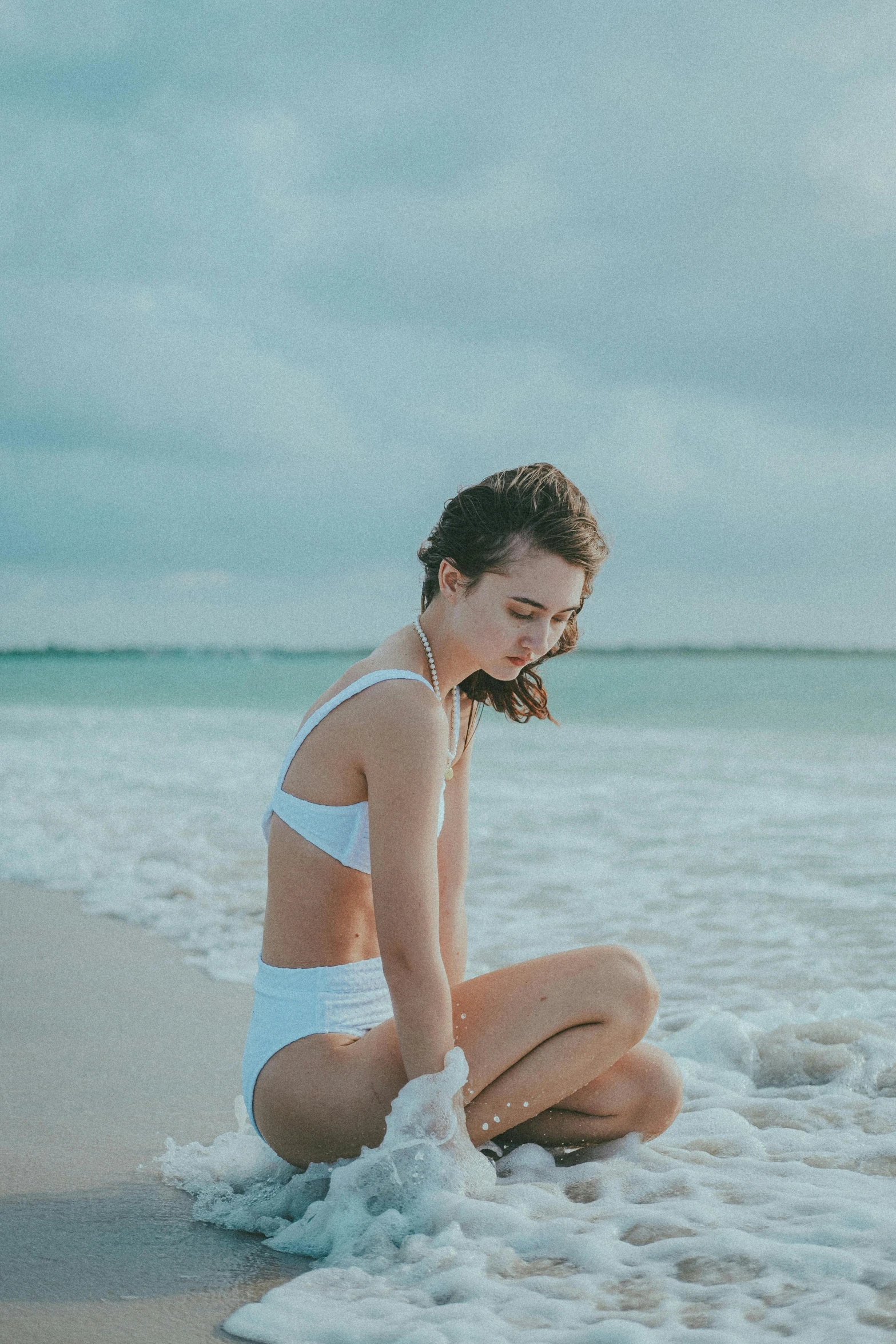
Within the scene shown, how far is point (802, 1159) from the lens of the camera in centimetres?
342

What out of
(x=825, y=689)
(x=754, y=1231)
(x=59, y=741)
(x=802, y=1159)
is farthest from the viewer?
(x=825, y=689)

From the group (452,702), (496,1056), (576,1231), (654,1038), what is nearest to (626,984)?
(496,1056)

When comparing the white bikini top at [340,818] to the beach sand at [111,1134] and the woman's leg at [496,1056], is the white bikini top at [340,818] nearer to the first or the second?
the woman's leg at [496,1056]

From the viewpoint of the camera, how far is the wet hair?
2988 mm

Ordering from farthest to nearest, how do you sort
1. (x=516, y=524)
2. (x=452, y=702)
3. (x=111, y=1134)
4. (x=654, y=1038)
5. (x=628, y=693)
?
(x=628, y=693) → (x=654, y=1038) → (x=111, y=1134) → (x=452, y=702) → (x=516, y=524)

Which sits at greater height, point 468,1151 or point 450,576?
point 450,576

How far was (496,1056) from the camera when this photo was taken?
2.97 meters

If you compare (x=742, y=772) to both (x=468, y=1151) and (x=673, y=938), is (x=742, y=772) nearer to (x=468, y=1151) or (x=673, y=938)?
(x=673, y=938)

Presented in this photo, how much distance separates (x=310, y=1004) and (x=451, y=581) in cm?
115

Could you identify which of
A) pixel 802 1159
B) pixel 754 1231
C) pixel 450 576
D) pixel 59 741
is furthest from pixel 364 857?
pixel 59 741

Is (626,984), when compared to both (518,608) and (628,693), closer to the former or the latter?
(518,608)

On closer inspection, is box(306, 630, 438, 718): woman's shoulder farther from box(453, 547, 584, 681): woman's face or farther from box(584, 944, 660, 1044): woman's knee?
box(584, 944, 660, 1044): woman's knee

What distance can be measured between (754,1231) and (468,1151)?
72 centimetres

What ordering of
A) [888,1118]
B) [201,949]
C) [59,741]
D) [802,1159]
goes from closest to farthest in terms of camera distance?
1. [802,1159]
2. [888,1118]
3. [201,949]
4. [59,741]
